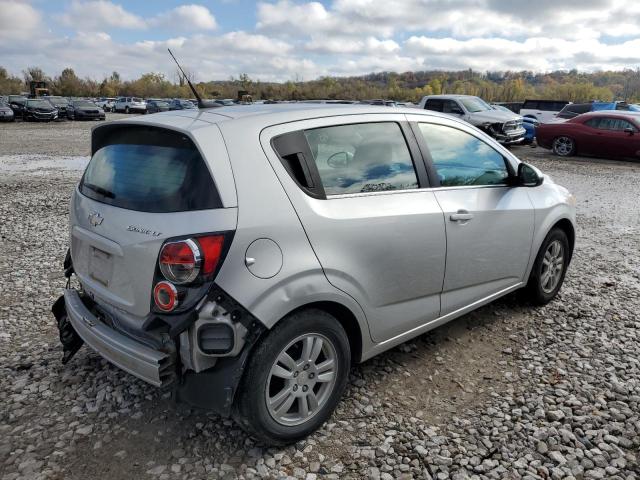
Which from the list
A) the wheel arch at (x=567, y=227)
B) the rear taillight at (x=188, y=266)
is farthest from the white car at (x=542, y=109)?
the rear taillight at (x=188, y=266)

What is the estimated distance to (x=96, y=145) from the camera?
3.14 m

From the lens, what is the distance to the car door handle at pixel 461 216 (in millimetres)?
3236

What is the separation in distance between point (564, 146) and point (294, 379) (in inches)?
664

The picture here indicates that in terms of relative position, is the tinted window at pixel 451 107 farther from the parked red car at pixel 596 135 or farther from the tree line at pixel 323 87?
the tree line at pixel 323 87

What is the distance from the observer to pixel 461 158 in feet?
11.6

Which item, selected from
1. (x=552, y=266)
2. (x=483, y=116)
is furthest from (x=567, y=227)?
(x=483, y=116)

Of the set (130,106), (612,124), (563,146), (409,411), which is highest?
(612,124)

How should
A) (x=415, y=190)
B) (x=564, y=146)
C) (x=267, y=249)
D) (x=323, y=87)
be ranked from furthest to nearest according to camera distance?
(x=323, y=87) → (x=564, y=146) → (x=415, y=190) → (x=267, y=249)

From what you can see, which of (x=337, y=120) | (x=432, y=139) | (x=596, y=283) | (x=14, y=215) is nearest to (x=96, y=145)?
(x=337, y=120)

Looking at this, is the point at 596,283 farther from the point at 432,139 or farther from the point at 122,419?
the point at 122,419

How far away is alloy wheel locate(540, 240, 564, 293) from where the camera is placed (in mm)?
4340

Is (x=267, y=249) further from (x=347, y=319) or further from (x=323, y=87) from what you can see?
(x=323, y=87)

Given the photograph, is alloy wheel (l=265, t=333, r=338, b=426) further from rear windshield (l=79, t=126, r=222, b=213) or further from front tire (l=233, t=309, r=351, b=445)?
rear windshield (l=79, t=126, r=222, b=213)

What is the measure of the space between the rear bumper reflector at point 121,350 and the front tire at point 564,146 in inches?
673
